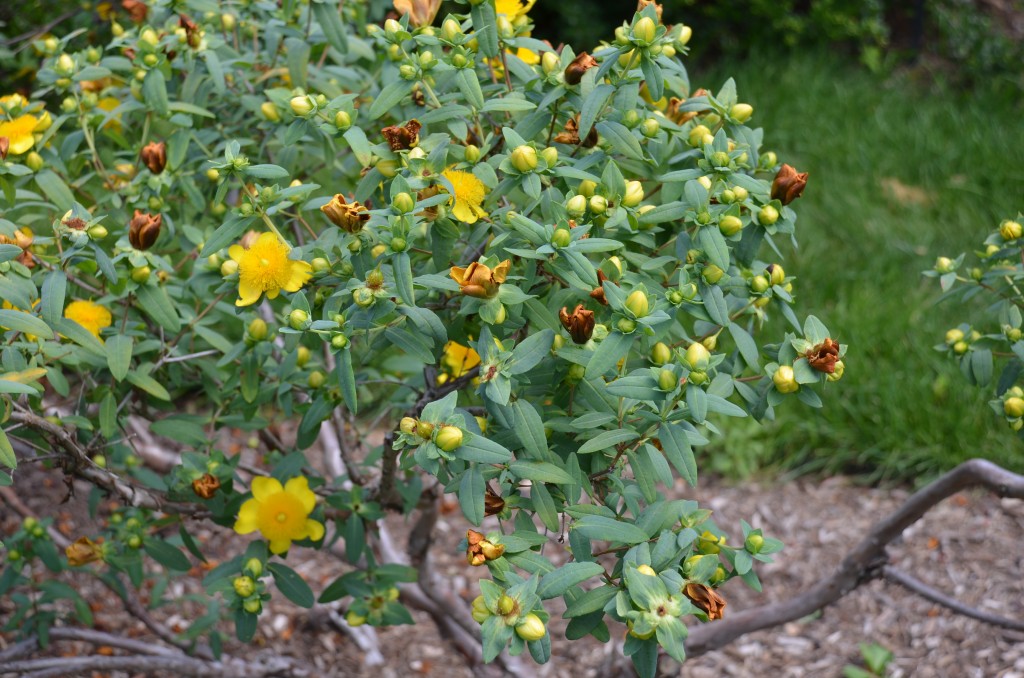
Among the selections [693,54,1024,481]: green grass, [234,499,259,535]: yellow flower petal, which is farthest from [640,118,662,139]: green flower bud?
[693,54,1024,481]: green grass

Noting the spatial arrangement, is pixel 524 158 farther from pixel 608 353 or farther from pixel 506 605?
pixel 506 605

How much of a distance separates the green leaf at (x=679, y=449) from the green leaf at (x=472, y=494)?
9.5 inches

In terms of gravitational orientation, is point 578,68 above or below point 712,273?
above

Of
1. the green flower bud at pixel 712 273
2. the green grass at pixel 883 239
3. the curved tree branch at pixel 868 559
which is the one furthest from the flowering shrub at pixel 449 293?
the green grass at pixel 883 239

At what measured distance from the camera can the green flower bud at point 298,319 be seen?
128cm

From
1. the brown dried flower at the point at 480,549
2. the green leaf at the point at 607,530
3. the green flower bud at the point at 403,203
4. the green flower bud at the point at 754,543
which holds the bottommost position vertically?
the green flower bud at the point at 754,543

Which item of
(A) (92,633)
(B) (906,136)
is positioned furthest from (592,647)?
(B) (906,136)

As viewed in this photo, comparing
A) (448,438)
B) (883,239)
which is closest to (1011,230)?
(448,438)

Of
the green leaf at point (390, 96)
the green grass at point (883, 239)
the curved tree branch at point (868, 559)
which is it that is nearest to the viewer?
the green leaf at point (390, 96)

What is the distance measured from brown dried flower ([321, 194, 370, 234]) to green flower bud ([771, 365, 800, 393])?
1.94ft

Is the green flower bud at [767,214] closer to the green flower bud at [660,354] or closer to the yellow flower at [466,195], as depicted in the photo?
the green flower bud at [660,354]

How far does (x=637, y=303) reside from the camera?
121 centimetres

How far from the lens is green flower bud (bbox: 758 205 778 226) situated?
4.61 feet

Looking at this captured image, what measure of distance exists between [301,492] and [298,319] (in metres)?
0.54
